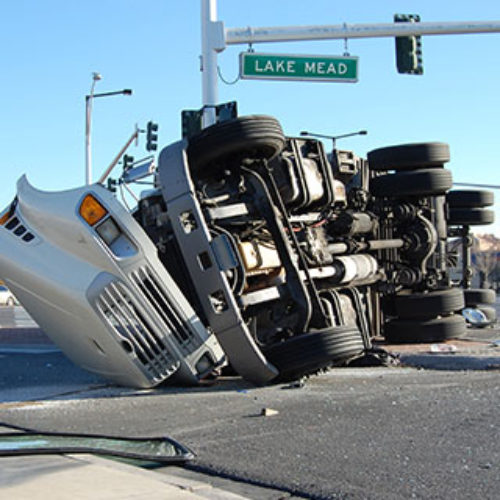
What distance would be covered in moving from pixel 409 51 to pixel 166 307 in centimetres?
928

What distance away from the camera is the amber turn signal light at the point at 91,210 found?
237 inches

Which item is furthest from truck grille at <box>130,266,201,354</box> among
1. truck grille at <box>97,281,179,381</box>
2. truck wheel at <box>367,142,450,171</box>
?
truck wheel at <box>367,142,450,171</box>

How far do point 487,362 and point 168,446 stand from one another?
180 inches

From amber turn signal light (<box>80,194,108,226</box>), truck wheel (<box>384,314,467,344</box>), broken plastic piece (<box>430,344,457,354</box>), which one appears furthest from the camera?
truck wheel (<box>384,314,467,344</box>)

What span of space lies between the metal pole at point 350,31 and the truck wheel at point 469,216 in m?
3.24

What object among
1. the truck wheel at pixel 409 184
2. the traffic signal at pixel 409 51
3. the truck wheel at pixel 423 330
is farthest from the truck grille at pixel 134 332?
the traffic signal at pixel 409 51

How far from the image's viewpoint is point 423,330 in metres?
9.81

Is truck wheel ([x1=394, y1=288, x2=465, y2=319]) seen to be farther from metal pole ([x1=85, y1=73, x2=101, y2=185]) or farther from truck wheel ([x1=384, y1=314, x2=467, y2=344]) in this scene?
metal pole ([x1=85, y1=73, x2=101, y2=185])

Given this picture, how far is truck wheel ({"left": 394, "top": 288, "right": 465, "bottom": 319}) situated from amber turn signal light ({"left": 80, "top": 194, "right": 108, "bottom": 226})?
5.05 meters

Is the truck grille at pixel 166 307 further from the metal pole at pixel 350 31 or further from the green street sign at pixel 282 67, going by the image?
the metal pole at pixel 350 31

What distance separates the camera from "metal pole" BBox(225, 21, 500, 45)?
40.7ft

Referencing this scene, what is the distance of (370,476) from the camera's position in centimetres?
346

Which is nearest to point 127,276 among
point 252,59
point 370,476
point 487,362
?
point 370,476

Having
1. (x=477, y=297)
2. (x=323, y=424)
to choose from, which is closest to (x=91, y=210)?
(x=323, y=424)
